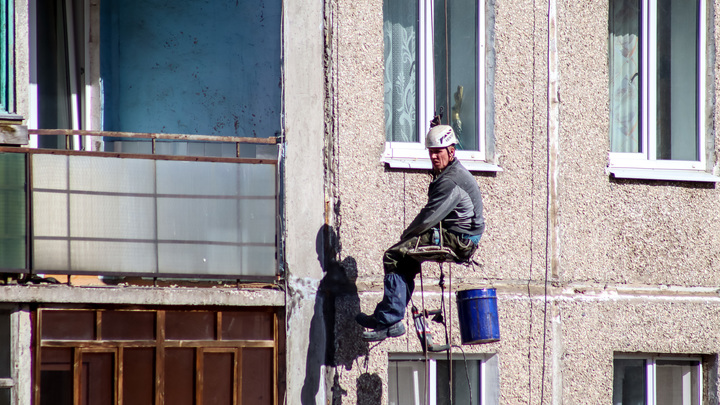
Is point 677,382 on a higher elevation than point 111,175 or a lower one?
lower

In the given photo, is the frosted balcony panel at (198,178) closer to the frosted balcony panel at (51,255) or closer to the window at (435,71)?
the frosted balcony panel at (51,255)

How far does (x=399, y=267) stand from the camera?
7.99 metres

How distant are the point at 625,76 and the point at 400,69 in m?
2.15

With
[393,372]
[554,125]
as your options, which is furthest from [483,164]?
[393,372]

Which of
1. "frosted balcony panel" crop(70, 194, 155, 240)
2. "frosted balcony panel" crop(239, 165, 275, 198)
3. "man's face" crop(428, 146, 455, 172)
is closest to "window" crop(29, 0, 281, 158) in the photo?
"frosted balcony panel" crop(239, 165, 275, 198)

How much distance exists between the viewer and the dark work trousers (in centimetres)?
789

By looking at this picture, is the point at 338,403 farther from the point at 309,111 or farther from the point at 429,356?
the point at 309,111

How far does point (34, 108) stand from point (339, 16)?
9.72 feet

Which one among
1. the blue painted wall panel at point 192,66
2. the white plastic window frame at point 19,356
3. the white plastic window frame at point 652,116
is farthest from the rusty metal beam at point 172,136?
the white plastic window frame at point 652,116

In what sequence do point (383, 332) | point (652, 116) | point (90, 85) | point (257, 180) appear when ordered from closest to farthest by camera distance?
point (383, 332), point (257, 180), point (652, 116), point (90, 85)

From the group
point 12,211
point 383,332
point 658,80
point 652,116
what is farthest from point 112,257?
point 658,80

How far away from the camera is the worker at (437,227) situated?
309 inches

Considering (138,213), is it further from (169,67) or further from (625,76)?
(625,76)

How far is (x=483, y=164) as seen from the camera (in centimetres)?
883
